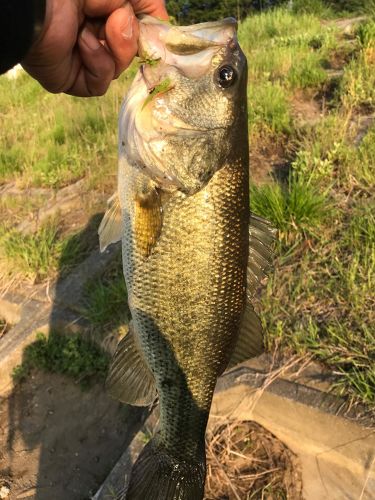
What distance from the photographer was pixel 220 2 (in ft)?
55.5

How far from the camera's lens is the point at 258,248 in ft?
6.05

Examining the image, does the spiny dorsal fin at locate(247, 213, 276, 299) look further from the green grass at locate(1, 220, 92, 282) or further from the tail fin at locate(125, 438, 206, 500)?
the green grass at locate(1, 220, 92, 282)

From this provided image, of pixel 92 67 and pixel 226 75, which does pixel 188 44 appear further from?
pixel 92 67

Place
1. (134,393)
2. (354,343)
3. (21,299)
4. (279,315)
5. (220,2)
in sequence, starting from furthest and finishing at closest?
(220,2) → (21,299) → (279,315) → (354,343) → (134,393)

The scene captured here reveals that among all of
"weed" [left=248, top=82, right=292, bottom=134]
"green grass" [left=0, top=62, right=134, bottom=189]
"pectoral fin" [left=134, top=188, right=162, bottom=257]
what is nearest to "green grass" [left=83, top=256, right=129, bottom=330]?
"green grass" [left=0, top=62, right=134, bottom=189]

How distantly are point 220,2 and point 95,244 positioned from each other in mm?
15333

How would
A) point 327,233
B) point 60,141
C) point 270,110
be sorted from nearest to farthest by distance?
point 327,233, point 270,110, point 60,141

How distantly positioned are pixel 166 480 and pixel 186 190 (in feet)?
3.64

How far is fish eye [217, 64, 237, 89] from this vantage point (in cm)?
168

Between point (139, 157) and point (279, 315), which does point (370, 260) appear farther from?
point (139, 157)

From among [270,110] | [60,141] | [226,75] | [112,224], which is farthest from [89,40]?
[60,141]

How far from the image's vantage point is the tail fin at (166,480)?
1876mm

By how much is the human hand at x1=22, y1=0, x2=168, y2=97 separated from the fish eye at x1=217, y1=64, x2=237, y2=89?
33 cm

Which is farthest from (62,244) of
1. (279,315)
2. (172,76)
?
(172,76)
